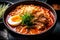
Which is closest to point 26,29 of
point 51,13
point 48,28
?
point 48,28

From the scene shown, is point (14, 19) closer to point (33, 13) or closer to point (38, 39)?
point (33, 13)

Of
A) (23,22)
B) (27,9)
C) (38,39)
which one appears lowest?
(38,39)

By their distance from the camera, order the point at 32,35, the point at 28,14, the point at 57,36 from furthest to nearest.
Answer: the point at 57,36, the point at 28,14, the point at 32,35

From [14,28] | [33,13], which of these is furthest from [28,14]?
[14,28]

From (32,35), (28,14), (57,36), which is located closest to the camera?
(32,35)

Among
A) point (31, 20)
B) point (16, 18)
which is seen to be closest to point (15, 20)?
point (16, 18)

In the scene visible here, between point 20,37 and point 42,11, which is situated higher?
point 42,11

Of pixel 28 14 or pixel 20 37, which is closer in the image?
pixel 20 37
